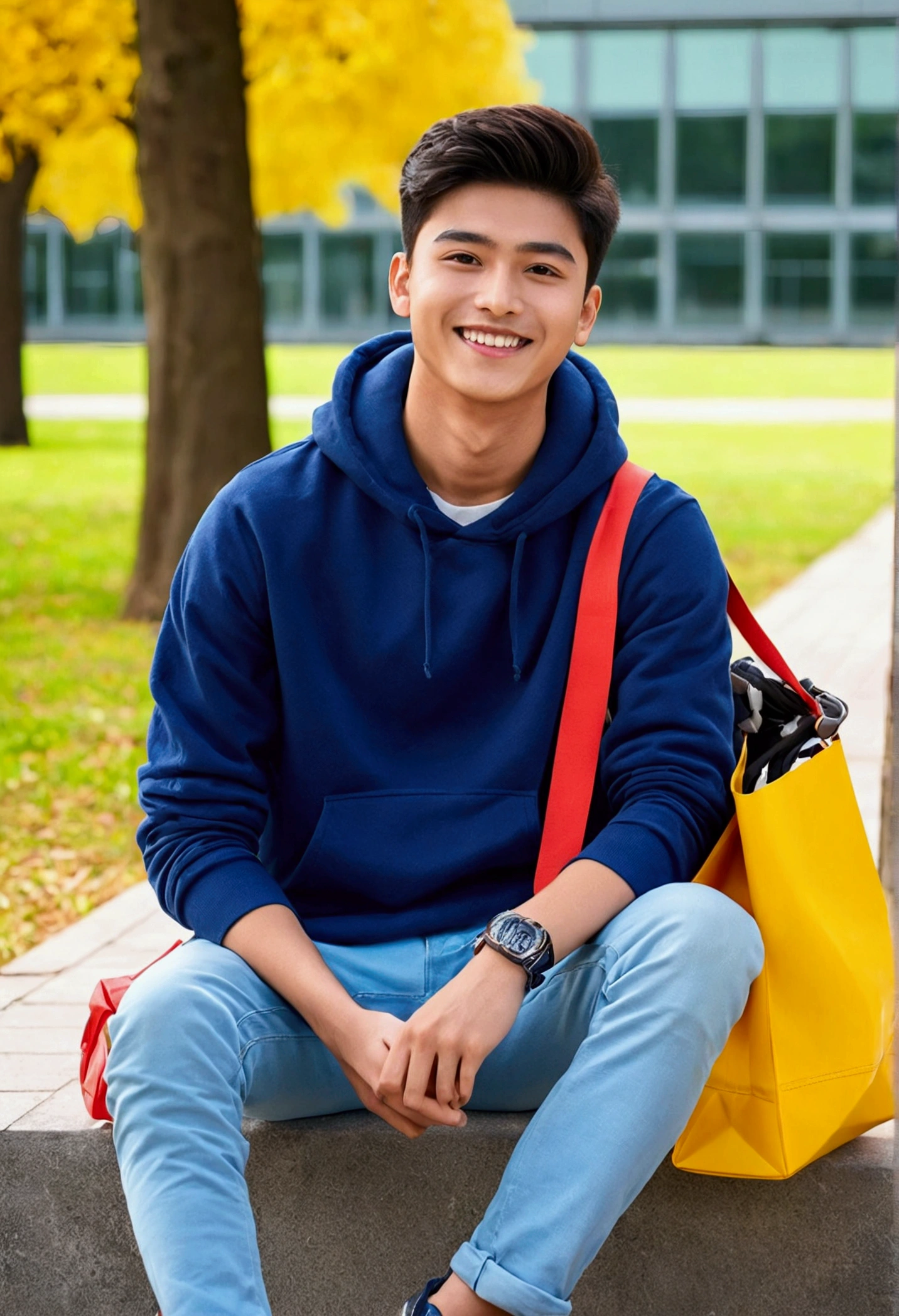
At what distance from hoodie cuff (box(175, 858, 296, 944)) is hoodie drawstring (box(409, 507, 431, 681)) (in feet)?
1.41

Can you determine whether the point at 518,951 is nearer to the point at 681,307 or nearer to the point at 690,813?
the point at 690,813

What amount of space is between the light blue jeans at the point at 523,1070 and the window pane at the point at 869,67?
143 ft

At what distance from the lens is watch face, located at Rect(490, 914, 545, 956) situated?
8.32 ft

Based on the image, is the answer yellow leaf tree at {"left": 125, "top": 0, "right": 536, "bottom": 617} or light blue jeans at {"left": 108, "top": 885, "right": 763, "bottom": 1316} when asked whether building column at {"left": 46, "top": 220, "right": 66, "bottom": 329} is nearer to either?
yellow leaf tree at {"left": 125, "top": 0, "right": 536, "bottom": 617}

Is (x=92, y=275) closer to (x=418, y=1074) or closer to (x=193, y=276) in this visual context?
(x=193, y=276)

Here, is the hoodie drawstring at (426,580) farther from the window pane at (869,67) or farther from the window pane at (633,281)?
the window pane at (633,281)

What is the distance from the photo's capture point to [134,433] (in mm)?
23047

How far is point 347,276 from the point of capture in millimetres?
47688

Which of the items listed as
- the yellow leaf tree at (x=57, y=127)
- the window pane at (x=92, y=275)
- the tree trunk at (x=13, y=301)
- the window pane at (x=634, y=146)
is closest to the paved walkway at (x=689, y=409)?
the tree trunk at (x=13, y=301)

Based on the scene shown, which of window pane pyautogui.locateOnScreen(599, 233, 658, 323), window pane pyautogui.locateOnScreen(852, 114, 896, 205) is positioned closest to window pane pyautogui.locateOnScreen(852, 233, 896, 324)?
window pane pyautogui.locateOnScreen(852, 114, 896, 205)

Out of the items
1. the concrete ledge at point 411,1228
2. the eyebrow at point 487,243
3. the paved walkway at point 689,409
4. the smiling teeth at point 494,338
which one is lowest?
the paved walkway at point 689,409

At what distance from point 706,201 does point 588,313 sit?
145 ft

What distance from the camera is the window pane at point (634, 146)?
145 feet

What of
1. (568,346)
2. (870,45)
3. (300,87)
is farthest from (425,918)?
(870,45)
